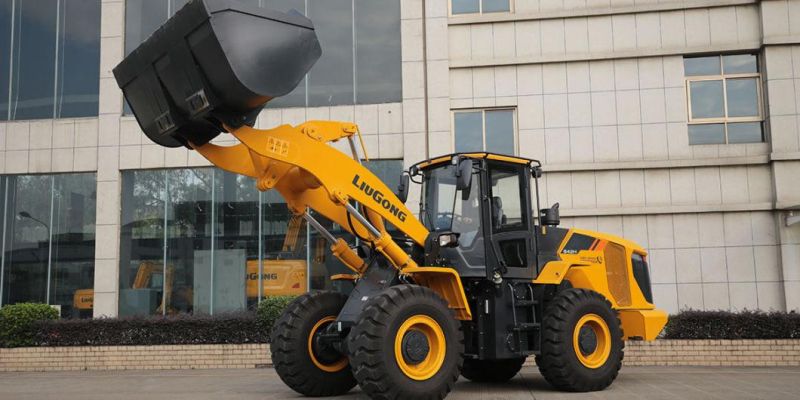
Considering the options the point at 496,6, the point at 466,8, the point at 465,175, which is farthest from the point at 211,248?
the point at 465,175

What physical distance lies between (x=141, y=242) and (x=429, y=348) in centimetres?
1175

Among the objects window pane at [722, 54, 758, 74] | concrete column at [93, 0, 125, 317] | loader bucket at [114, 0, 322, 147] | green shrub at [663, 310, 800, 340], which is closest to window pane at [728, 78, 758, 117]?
window pane at [722, 54, 758, 74]

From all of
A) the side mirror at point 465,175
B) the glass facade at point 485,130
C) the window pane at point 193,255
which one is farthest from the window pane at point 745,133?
the window pane at point 193,255

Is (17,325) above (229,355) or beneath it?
above

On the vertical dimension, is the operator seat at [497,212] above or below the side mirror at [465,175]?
below

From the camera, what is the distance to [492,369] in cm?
1116

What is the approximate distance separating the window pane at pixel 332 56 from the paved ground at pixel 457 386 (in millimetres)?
6830

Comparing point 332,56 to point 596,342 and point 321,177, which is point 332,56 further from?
point 596,342

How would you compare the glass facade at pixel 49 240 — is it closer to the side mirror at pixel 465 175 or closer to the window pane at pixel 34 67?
the window pane at pixel 34 67

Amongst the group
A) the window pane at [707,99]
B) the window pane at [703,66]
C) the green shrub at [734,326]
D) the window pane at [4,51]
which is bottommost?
the green shrub at [734,326]

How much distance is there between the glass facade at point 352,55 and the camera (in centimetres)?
1797

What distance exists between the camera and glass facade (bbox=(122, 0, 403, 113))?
1797 cm

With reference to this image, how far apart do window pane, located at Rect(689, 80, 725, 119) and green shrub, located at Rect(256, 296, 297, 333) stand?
32.4ft

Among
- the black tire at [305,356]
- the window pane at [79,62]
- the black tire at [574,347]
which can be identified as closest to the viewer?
the black tire at [305,356]
